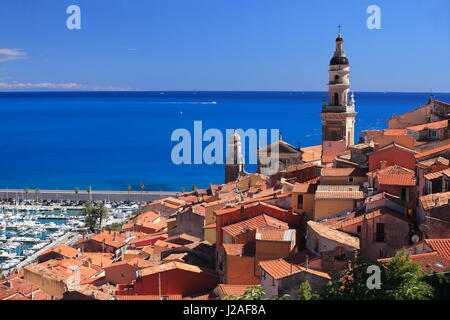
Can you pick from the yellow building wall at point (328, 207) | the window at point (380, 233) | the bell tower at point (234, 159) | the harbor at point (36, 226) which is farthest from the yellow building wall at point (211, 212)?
the harbor at point (36, 226)

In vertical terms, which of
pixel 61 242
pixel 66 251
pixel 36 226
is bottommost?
pixel 36 226

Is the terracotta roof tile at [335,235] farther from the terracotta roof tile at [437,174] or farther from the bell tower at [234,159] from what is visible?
the bell tower at [234,159]

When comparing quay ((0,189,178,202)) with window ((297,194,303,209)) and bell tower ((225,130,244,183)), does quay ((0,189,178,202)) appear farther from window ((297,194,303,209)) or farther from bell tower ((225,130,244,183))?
window ((297,194,303,209))

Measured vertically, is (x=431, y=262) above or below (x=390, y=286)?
below

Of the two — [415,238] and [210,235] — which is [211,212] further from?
[415,238]

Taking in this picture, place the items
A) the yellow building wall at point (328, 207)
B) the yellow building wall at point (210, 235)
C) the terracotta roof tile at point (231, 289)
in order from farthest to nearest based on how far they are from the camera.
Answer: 1. the yellow building wall at point (210, 235)
2. the yellow building wall at point (328, 207)
3. the terracotta roof tile at point (231, 289)

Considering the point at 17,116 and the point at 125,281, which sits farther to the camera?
the point at 17,116

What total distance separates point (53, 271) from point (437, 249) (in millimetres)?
14173

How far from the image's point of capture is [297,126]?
391ft

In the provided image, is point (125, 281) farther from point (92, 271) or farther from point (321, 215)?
point (321, 215)

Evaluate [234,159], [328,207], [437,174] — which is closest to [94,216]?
[234,159]

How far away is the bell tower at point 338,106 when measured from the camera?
28.0 metres

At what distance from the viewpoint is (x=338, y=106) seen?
28859 mm
